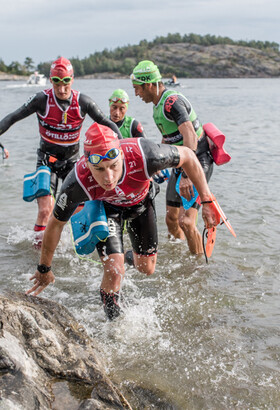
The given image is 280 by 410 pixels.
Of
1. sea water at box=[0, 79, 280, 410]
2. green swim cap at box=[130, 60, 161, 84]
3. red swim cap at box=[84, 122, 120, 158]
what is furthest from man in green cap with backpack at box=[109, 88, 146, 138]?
red swim cap at box=[84, 122, 120, 158]

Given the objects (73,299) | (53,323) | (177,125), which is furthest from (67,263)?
(53,323)

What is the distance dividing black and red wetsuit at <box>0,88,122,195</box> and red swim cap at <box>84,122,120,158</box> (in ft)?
7.33

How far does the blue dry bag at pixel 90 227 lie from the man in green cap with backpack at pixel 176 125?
149 cm

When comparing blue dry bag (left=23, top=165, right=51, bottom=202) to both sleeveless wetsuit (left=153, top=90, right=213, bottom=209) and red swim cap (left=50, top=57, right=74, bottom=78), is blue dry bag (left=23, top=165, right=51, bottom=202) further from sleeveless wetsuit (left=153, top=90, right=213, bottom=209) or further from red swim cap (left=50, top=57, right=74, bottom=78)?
sleeveless wetsuit (left=153, top=90, right=213, bottom=209)

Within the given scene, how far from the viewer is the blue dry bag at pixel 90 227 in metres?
4.37

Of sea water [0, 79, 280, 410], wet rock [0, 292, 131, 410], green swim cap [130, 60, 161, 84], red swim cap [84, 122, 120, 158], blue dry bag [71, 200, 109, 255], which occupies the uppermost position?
green swim cap [130, 60, 161, 84]

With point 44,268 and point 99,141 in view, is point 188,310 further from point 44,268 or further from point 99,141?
point 99,141

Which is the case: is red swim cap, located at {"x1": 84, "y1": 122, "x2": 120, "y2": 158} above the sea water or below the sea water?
above

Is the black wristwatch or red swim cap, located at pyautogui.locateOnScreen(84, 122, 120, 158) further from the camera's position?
the black wristwatch

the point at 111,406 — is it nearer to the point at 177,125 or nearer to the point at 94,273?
the point at 94,273

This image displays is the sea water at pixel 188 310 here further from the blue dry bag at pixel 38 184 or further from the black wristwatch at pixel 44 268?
the blue dry bag at pixel 38 184

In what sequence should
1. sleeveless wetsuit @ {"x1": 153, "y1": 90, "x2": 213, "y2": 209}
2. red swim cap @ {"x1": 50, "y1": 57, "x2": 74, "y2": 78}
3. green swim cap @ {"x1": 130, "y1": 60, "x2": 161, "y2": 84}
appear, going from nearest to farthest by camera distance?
1. sleeveless wetsuit @ {"x1": 153, "y1": 90, "x2": 213, "y2": 209}
2. green swim cap @ {"x1": 130, "y1": 60, "x2": 161, "y2": 84}
3. red swim cap @ {"x1": 50, "y1": 57, "x2": 74, "y2": 78}

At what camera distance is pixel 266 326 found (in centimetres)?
483

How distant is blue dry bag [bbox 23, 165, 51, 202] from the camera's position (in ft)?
21.9
